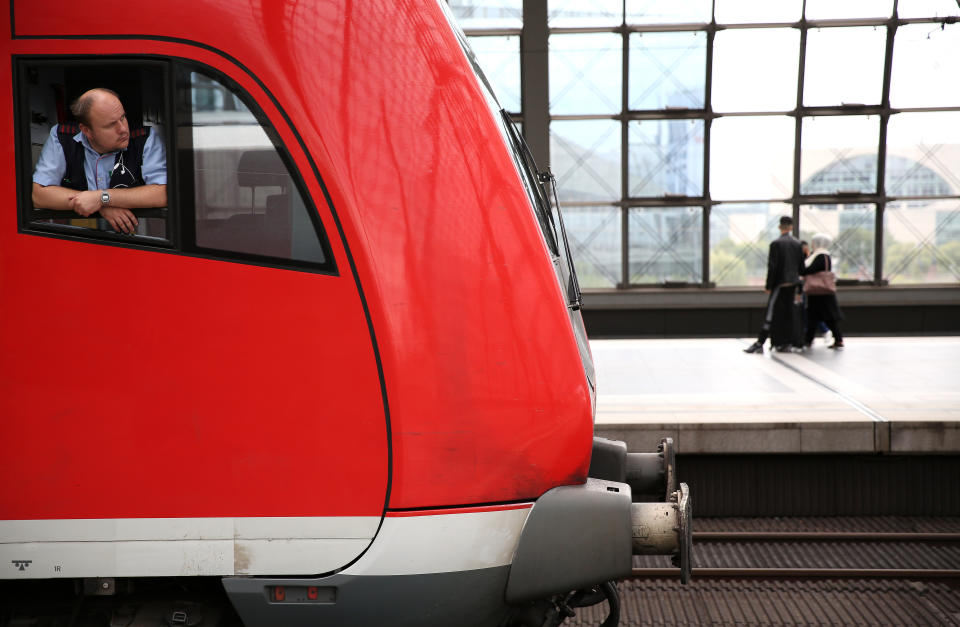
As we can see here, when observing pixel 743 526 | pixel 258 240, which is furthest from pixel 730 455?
pixel 258 240

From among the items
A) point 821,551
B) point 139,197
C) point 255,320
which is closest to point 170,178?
point 139,197

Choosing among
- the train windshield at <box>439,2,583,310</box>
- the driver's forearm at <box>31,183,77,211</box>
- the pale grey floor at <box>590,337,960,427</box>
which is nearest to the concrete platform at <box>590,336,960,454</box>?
the pale grey floor at <box>590,337,960,427</box>

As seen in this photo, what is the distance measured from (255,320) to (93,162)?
2.38ft

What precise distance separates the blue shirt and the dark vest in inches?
0.4

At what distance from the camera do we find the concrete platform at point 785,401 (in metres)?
6.16

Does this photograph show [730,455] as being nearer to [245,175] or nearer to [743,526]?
[743,526]

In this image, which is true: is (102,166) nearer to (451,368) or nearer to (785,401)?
(451,368)

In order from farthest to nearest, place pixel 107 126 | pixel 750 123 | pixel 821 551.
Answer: pixel 750 123 → pixel 821 551 → pixel 107 126

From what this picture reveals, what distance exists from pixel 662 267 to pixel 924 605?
9.42 meters

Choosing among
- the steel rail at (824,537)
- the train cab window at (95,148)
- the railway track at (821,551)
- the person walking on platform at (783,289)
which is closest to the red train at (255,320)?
A: the train cab window at (95,148)

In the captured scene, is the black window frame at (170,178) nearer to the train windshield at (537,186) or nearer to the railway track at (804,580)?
the train windshield at (537,186)

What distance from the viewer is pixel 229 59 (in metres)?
2.38

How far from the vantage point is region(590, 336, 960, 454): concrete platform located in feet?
20.2

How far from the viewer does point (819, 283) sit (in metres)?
10.5
